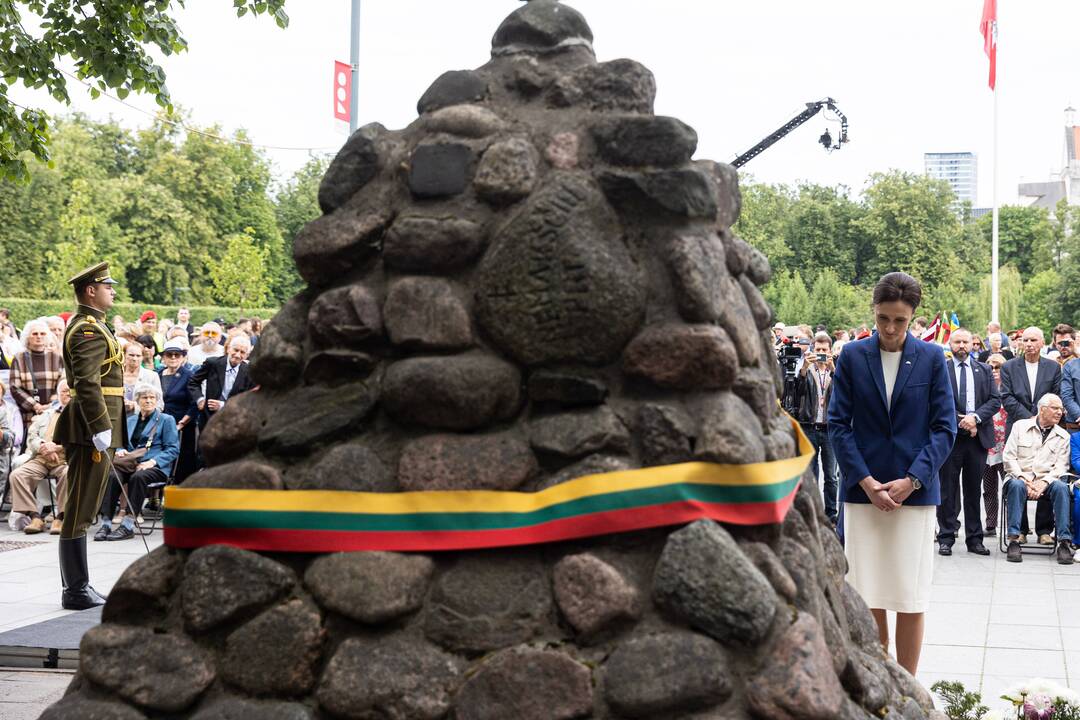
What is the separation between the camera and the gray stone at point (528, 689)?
2.61 m

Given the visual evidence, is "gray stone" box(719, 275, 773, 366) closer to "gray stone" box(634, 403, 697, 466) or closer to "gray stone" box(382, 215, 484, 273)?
"gray stone" box(634, 403, 697, 466)

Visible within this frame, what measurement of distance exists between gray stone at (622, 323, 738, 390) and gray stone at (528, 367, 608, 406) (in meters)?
0.10

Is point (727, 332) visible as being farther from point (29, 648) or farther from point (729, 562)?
point (29, 648)

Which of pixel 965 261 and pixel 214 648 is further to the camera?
pixel 965 261

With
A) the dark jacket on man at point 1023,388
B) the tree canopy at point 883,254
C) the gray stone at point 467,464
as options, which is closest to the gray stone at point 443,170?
the gray stone at point 467,464

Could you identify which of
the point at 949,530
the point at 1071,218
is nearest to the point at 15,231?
the point at 949,530

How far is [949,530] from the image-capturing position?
9938mm

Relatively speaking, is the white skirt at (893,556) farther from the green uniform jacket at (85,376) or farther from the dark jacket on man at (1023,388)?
the dark jacket on man at (1023,388)

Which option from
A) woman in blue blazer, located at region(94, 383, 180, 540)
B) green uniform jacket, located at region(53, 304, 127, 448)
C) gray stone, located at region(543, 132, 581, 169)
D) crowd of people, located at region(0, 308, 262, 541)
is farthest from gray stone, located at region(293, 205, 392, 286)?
woman in blue blazer, located at region(94, 383, 180, 540)

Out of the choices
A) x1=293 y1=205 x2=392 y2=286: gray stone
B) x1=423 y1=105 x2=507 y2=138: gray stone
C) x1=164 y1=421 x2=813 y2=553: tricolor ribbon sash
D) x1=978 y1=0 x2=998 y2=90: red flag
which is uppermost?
x1=978 y1=0 x2=998 y2=90: red flag

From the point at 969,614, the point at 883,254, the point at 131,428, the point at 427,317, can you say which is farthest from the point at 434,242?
the point at 883,254

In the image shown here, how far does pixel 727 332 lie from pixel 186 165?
51097mm

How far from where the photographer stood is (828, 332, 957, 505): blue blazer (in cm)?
485

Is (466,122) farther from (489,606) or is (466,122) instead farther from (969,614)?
(969,614)
